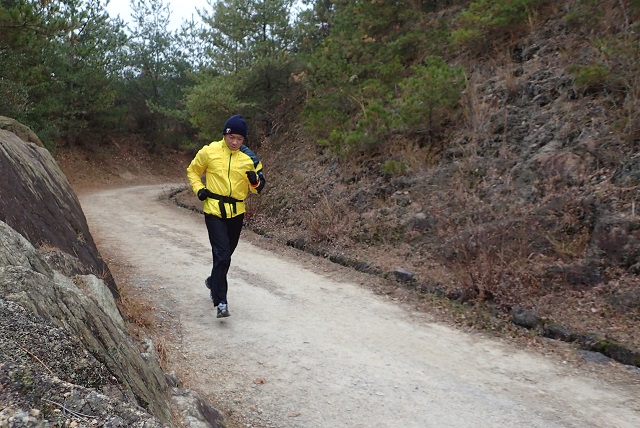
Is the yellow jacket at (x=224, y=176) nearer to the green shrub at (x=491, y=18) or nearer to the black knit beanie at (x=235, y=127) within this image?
the black knit beanie at (x=235, y=127)

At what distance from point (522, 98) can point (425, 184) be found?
108 inches

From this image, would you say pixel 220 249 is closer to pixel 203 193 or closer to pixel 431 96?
pixel 203 193

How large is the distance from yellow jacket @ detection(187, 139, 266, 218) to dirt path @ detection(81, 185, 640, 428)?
1.30 m

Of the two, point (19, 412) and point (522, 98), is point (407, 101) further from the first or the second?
point (19, 412)

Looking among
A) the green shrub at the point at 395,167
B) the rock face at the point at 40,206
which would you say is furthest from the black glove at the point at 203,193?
the green shrub at the point at 395,167

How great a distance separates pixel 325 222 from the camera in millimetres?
10438

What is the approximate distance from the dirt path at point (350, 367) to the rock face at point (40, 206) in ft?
3.81

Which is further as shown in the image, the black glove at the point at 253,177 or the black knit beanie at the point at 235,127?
the black glove at the point at 253,177

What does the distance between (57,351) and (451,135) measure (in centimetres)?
1010

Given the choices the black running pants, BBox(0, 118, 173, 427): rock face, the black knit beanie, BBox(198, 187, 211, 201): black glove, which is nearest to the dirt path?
the black running pants

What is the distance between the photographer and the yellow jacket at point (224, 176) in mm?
5586

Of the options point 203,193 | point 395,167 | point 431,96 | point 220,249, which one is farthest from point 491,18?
point 220,249

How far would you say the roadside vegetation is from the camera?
6617 mm

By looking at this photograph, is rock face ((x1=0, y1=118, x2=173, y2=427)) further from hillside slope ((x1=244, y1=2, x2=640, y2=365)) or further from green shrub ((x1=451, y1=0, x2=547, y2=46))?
green shrub ((x1=451, y1=0, x2=547, y2=46))
